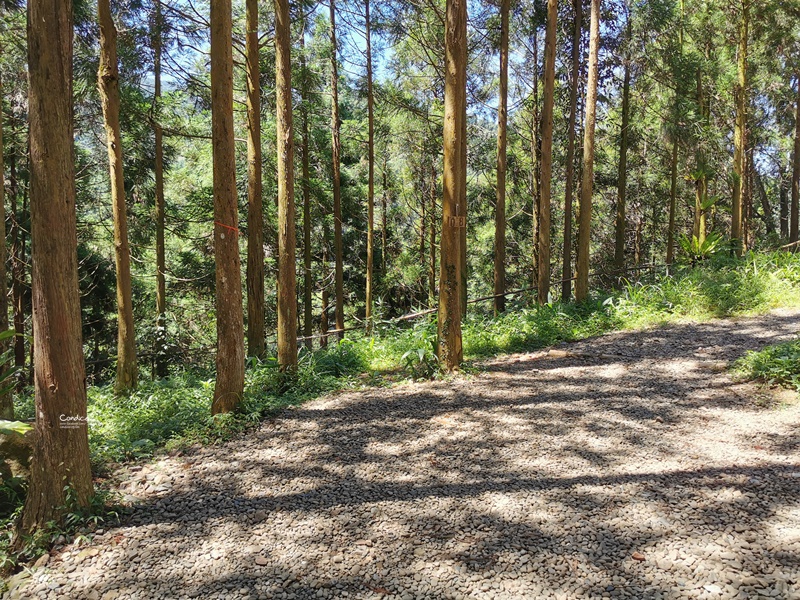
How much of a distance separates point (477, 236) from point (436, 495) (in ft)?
60.9

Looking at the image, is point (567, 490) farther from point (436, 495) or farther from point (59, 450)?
point (59, 450)

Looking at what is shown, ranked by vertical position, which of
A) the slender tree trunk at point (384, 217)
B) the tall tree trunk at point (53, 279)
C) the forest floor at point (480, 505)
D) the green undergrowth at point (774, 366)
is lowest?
the forest floor at point (480, 505)

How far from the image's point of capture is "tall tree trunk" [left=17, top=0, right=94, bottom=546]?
11.4ft

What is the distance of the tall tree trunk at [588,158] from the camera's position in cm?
1014

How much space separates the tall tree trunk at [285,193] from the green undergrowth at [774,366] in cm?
569

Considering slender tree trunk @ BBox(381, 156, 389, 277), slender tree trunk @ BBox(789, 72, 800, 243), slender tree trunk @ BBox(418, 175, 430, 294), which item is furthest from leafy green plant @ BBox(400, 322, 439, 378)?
slender tree trunk @ BBox(789, 72, 800, 243)

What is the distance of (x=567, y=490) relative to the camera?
400 centimetres

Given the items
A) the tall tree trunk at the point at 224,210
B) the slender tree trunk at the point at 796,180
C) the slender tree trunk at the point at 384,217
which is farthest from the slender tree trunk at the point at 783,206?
the tall tree trunk at the point at 224,210

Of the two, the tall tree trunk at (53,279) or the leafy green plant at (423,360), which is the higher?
the tall tree trunk at (53,279)

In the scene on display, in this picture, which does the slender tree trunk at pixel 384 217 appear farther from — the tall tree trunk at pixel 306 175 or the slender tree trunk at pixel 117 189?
the slender tree trunk at pixel 117 189

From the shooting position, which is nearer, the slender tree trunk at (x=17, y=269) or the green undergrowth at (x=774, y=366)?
the green undergrowth at (x=774, y=366)

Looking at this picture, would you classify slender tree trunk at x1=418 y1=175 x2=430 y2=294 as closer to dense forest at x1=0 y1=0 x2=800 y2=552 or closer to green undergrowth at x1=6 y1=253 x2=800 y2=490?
dense forest at x1=0 y1=0 x2=800 y2=552

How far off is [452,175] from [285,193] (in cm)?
223

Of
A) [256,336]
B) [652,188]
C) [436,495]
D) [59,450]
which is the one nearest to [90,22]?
[256,336]
